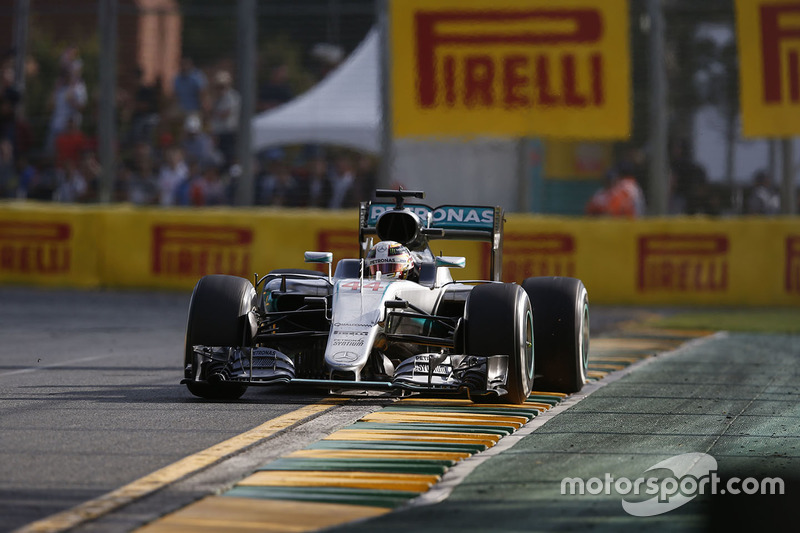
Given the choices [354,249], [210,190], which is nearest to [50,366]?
[354,249]

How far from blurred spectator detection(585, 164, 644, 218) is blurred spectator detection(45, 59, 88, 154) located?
7669 mm

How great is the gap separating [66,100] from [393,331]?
1333 cm

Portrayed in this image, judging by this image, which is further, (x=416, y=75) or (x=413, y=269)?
(x=416, y=75)

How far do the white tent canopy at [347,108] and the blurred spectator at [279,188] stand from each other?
47 centimetres

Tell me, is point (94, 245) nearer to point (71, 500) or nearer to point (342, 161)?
point (342, 161)

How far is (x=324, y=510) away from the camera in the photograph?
5.57 metres

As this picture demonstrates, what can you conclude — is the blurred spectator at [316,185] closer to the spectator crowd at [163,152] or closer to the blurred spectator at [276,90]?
the spectator crowd at [163,152]

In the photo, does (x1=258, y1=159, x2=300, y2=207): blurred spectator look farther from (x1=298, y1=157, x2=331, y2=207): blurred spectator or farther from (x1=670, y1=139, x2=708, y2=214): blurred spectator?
(x1=670, y1=139, x2=708, y2=214): blurred spectator

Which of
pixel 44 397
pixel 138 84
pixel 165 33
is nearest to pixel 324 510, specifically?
pixel 44 397

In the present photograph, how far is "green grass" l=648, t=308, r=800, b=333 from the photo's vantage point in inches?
609

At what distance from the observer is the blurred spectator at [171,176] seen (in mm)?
20203

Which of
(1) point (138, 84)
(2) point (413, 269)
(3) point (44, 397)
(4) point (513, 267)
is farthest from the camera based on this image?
(1) point (138, 84)

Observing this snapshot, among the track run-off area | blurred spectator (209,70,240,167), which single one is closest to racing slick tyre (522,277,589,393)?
the track run-off area

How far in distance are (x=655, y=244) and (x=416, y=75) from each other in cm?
418
